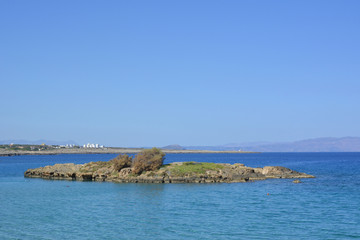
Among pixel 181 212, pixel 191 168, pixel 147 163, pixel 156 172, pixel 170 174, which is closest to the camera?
pixel 181 212

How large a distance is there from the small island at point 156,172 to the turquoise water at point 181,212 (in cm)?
833

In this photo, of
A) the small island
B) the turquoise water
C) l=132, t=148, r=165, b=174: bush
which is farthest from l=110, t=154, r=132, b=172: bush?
the turquoise water

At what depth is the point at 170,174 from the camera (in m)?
75.6

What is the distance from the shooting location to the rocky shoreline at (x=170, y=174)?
74750 mm


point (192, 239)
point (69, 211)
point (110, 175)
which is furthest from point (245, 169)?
point (192, 239)

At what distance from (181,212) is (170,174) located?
31684 millimetres

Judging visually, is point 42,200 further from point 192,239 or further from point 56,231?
point 192,239

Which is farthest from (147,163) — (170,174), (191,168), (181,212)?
(181,212)

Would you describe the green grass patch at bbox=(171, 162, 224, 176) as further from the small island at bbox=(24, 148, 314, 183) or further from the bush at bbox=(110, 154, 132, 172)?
the bush at bbox=(110, 154, 132, 172)

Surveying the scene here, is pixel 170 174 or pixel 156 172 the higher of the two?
pixel 156 172

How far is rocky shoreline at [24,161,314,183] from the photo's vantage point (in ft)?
245

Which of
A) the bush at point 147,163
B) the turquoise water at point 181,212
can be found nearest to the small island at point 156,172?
the bush at point 147,163

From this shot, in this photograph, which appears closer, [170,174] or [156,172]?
[170,174]

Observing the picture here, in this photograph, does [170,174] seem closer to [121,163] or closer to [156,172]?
[156,172]
